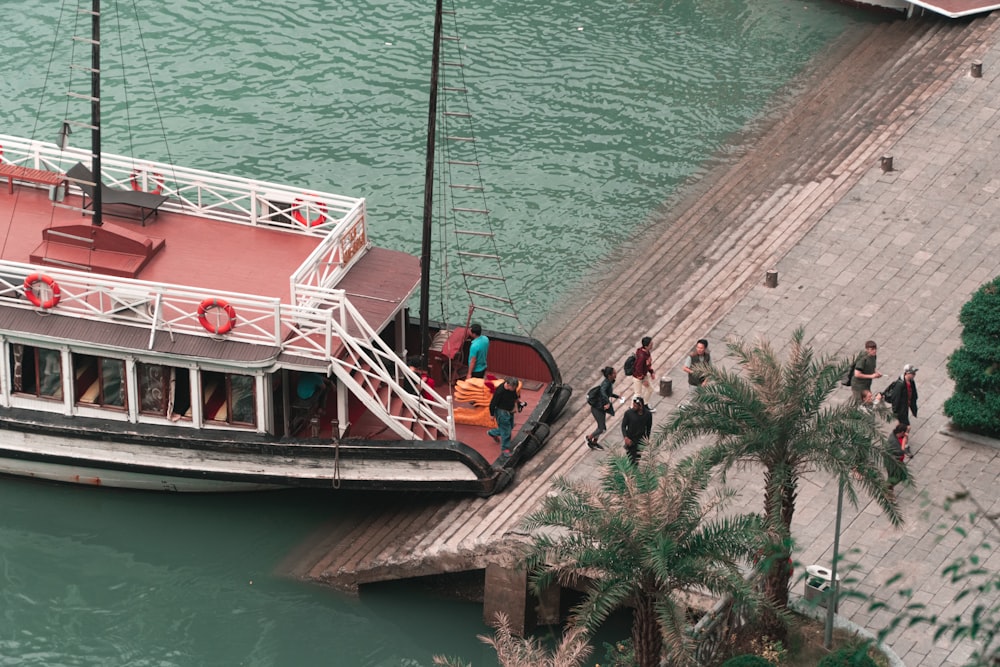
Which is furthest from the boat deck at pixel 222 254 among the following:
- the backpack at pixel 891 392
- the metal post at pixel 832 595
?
the metal post at pixel 832 595

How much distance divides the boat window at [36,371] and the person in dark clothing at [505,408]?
300 inches

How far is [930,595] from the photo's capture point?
28203 millimetres

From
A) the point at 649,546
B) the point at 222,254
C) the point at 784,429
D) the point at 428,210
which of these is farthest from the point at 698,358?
A: the point at 222,254

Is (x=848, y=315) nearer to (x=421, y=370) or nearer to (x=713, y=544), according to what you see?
(x=421, y=370)

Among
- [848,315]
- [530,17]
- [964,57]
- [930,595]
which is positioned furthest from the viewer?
[530,17]

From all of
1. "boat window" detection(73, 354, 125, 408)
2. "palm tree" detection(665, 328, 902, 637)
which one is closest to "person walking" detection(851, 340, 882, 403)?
"palm tree" detection(665, 328, 902, 637)

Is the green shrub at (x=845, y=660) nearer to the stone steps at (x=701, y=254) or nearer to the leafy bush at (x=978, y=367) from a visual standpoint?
the stone steps at (x=701, y=254)

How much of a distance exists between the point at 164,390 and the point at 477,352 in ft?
18.2

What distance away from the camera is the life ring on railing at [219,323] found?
3091 cm

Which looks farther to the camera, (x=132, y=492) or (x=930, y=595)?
(x=132, y=492)

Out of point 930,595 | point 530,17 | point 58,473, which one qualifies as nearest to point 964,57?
point 530,17

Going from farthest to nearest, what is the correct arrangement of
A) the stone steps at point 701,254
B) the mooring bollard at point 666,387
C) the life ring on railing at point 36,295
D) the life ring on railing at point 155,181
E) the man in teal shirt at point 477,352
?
the life ring on railing at point 155,181
the mooring bollard at point 666,387
the man in teal shirt at point 477,352
the life ring on railing at point 36,295
the stone steps at point 701,254

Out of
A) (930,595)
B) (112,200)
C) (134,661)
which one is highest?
(112,200)

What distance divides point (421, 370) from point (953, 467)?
9492 mm
